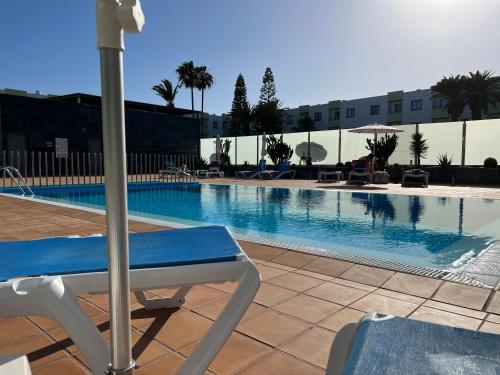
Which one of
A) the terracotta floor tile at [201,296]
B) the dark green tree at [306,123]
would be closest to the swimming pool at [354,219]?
the terracotta floor tile at [201,296]

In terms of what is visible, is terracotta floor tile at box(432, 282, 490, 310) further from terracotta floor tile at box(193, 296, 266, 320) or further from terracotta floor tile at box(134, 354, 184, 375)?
terracotta floor tile at box(134, 354, 184, 375)

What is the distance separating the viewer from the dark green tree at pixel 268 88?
36.5 meters

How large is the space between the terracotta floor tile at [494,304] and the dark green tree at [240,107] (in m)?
35.1

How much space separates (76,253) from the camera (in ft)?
5.10

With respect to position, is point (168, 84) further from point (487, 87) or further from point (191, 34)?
point (487, 87)

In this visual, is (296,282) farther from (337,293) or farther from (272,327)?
(272,327)

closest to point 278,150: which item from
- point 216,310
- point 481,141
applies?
point 481,141

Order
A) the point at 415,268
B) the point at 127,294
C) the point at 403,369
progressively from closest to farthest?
the point at 403,369, the point at 127,294, the point at 415,268

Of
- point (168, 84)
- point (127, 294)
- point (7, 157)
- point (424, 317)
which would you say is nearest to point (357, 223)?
point (424, 317)

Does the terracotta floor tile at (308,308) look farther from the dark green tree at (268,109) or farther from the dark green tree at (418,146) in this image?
the dark green tree at (268,109)

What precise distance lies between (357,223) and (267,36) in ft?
22.5

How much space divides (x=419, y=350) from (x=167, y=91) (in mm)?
30881

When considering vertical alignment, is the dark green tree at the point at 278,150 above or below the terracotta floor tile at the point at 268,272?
above

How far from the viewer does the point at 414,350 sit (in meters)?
0.84
